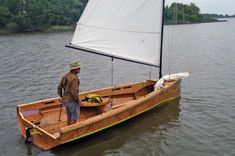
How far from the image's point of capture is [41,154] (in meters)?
8.91

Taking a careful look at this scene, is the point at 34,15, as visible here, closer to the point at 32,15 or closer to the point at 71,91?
the point at 32,15

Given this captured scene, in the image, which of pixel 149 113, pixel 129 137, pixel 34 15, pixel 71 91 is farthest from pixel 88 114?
pixel 34 15

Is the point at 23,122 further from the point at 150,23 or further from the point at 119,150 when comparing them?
the point at 150,23

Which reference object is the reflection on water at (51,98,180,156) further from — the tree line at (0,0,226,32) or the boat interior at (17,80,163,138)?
the tree line at (0,0,226,32)

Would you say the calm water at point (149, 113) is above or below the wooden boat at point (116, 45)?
below

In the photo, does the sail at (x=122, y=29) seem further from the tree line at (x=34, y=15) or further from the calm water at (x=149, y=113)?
the tree line at (x=34, y=15)

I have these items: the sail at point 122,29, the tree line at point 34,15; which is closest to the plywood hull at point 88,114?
the sail at point 122,29

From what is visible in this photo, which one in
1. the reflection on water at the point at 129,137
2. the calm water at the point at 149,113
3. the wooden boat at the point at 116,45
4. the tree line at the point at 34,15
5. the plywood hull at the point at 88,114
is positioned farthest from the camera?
the tree line at the point at 34,15

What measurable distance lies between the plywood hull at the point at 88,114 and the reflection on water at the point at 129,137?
1.09 feet

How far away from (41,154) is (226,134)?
5769 millimetres

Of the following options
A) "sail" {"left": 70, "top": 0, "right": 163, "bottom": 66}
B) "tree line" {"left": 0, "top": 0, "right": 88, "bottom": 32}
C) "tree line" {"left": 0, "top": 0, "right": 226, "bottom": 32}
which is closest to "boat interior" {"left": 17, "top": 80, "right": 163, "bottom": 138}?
"sail" {"left": 70, "top": 0, "right": 163, "bottom": 66}

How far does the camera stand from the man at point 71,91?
29.2 feet

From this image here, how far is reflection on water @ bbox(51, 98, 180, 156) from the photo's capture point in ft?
30.4

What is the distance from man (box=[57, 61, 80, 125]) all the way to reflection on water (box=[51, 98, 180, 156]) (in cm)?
82
